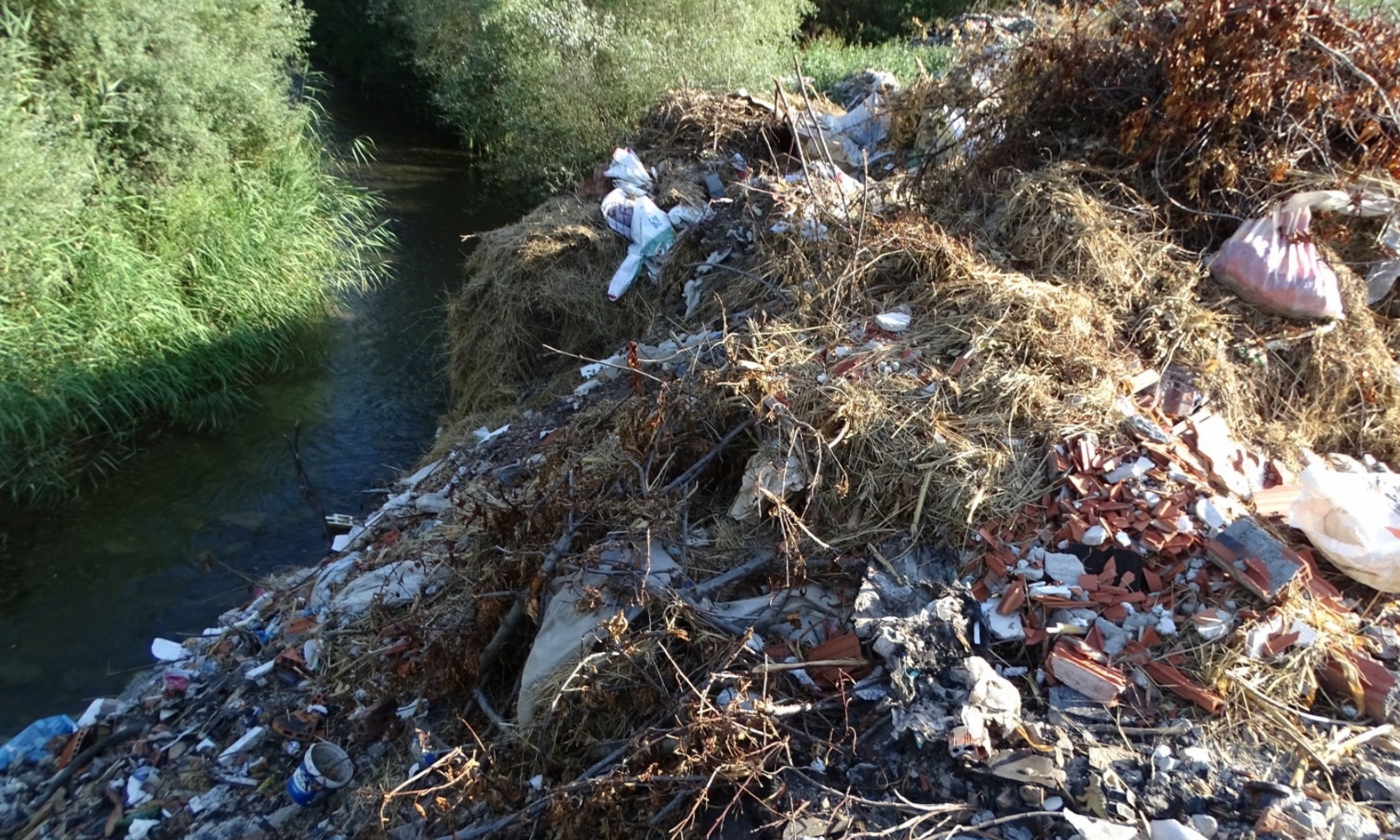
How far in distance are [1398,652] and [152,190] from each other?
25.3 feet

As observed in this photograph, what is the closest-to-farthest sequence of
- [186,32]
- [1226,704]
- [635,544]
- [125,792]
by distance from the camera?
[1226,704] < [635,544] < [125,792] < [186,32]

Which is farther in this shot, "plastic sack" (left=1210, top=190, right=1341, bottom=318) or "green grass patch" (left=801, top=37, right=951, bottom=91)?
"green grass patch" (left=801, top=37, right=951, bottom=91)

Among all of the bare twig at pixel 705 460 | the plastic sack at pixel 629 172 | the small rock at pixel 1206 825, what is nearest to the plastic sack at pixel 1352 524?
the small rock at pixel 1206 825

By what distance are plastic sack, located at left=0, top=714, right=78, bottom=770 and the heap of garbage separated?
0.06 feet

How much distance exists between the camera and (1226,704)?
2400 millimetres

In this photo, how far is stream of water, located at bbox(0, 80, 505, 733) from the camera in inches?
188

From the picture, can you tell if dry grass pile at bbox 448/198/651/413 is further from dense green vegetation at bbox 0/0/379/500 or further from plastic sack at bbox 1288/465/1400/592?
plastic sack at bbox 1288/465/1400/592

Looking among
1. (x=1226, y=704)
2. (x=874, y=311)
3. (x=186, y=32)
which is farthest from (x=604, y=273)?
(x=1226, y=704)

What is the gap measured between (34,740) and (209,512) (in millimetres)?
2224

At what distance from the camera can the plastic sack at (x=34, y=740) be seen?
372 centimetres

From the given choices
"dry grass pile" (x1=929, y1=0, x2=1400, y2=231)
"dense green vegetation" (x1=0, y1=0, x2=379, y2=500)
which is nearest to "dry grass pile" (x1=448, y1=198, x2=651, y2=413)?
"dense green vegetation" (x1=0, y1=0, x2=379, y2=500)

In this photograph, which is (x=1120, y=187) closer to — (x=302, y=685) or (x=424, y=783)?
(x=424, y=783)

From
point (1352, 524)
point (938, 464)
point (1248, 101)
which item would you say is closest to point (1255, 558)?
point (1352, 524)

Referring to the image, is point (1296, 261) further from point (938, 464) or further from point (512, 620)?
point (512, 620)
